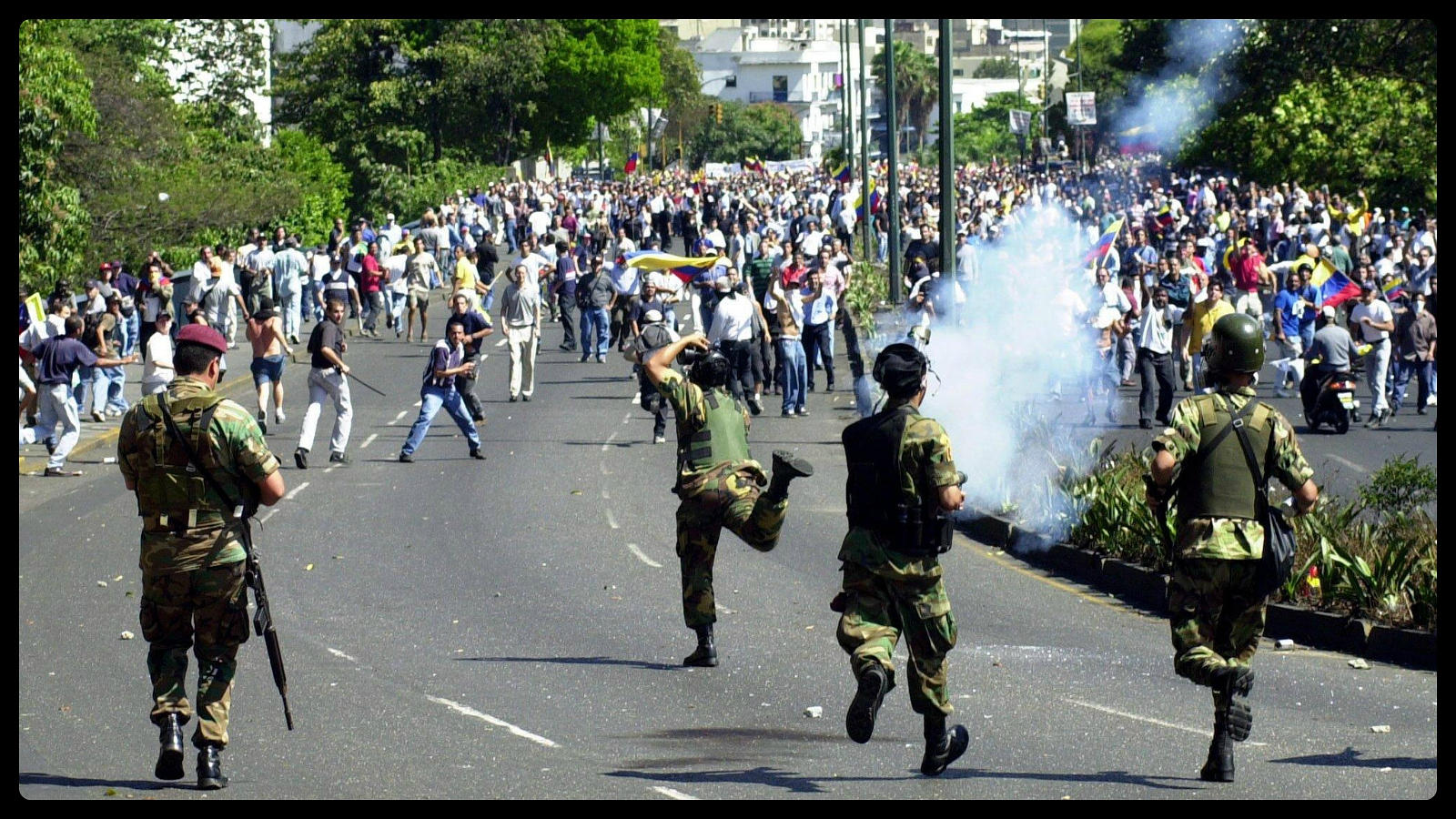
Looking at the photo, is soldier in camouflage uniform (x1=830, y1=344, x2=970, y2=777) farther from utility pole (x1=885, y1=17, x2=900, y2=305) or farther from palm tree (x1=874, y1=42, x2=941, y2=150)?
palm tree (x1=874, y1=42, x2=941, y2=150)

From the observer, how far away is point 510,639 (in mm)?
10820

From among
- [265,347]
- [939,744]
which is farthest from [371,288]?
[939,744]

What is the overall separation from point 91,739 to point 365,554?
518cm

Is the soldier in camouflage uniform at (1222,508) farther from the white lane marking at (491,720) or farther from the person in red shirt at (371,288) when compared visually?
the person in red shirt at (371,288)

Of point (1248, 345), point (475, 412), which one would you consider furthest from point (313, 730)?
point (475, 412)

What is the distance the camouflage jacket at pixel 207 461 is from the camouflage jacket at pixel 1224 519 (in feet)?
10.9

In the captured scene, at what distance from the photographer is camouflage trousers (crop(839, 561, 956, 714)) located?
7.54 meters

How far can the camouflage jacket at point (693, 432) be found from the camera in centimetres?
959

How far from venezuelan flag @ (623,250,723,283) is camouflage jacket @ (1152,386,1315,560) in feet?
41.9

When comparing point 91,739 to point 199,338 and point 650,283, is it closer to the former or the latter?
point 199,338

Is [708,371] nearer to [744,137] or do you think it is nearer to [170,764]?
[170,764]

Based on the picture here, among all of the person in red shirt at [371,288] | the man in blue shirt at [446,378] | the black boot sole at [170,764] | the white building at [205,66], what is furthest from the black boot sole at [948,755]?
the white building at [205,66]

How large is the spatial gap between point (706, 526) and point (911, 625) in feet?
7.35
